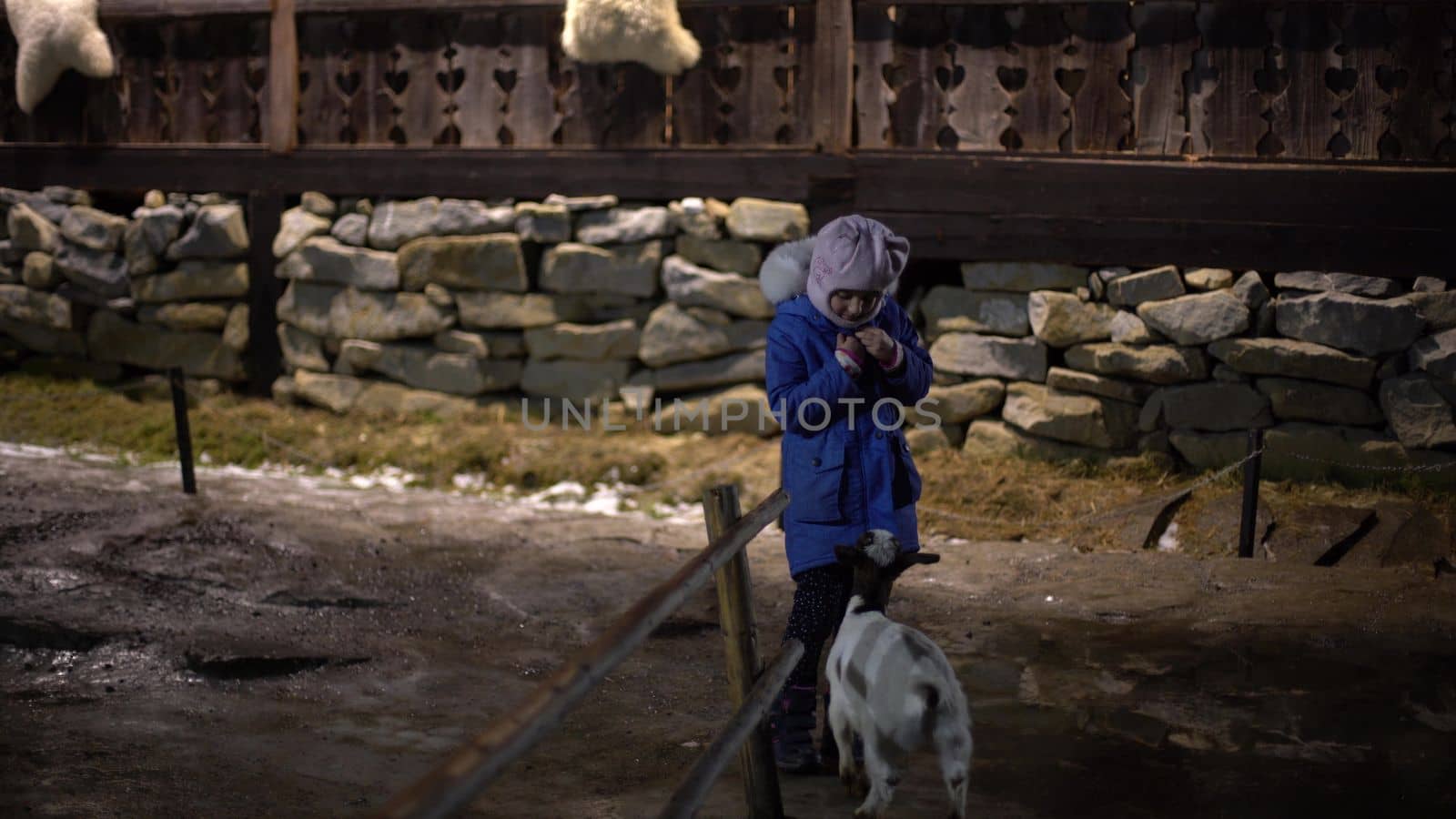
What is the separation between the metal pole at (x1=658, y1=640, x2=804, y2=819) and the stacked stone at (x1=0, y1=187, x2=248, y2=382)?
750 centimetres

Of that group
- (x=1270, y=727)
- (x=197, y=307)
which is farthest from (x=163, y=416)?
(x=1270, y=727)

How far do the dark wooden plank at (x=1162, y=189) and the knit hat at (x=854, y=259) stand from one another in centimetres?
440

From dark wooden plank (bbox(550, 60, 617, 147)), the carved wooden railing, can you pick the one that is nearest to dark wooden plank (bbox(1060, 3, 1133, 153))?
the carved wooden railing

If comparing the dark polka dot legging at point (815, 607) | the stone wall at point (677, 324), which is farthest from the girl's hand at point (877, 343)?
the stone wall at point (677, 324)

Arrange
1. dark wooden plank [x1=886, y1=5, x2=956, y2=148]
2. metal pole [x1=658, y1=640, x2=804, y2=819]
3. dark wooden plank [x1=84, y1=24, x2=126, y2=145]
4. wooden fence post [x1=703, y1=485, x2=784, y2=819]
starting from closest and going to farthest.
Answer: metal pole [x1=658, y1=640, x2=804, y2=819] < wooden fence post [x1=703, y1=485, x2=784, y2=819] < dark wooden plank [x1=886, y1=5, x2=956, y2=148] < dark wooden plank [x1=84, y1=24, x2=126, y2=145]

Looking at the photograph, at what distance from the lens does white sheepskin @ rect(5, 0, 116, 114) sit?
1000 cm

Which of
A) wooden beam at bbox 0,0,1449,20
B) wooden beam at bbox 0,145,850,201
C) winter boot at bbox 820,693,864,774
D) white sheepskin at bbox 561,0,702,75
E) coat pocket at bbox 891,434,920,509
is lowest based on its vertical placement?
winter boot at bbox 820,693,864,774

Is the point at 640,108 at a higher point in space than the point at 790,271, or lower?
higher

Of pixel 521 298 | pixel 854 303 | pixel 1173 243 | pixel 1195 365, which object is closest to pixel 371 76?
pixel 521 298

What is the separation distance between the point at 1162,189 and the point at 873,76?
190cm

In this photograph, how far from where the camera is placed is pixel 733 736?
3346mm

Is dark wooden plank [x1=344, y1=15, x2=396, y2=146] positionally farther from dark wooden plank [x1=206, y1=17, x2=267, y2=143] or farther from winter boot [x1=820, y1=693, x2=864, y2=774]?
winter boot [x1=820, y1=693, x2=864, y2=774]

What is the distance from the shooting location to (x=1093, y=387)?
798 centimetres

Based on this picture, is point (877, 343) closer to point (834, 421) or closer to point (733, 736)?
point (834, 421)
